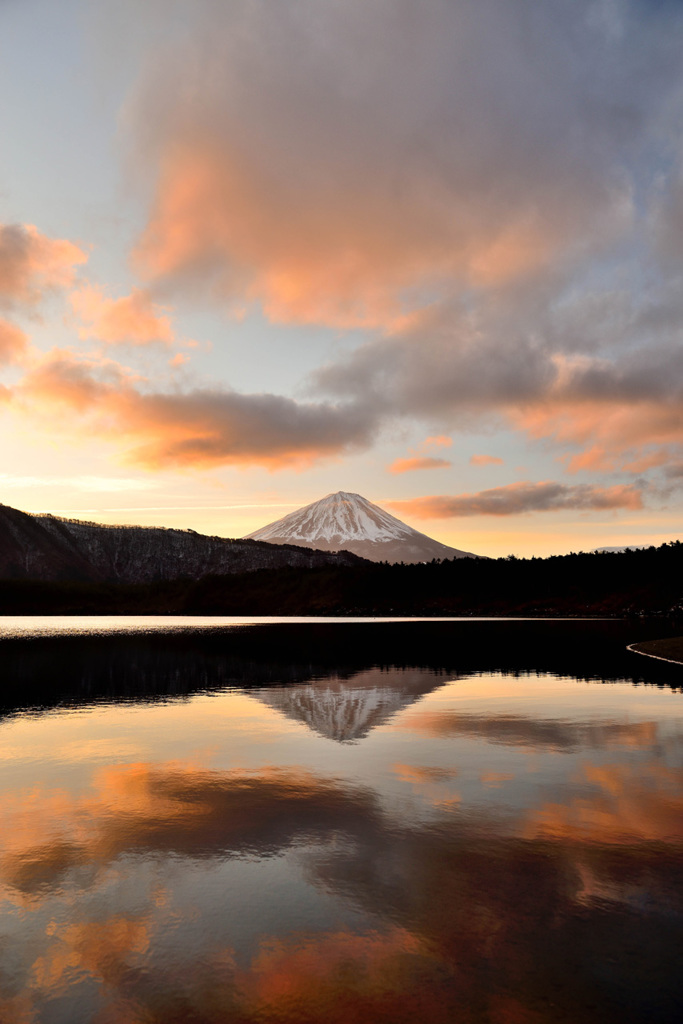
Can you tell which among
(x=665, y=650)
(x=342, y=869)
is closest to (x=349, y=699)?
(x=342, y=869)

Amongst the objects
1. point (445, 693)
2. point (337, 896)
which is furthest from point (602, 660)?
point (337, 896)

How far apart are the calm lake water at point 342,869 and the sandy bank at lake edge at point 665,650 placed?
25219mm

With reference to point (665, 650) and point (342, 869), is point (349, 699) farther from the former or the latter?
point (665, 650)

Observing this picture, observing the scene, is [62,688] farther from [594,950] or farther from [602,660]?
[602,660]

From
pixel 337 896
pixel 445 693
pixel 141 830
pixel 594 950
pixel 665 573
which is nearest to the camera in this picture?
pixel 594 950

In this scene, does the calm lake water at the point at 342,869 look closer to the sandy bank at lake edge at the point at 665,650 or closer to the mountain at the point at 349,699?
the mountain at the point at 349,699

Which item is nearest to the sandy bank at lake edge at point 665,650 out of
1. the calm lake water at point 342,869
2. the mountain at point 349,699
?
the mountain at point 349,699

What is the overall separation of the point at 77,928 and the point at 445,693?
24128 millimetres

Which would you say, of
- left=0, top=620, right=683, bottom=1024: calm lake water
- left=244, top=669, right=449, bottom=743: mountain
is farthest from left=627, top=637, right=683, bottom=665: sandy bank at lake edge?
left=0, top=620, right=683, bottom=1024: calm lake water

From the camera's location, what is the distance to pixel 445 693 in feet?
101

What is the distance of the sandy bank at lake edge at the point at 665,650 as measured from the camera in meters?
45.8

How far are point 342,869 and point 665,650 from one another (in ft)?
151

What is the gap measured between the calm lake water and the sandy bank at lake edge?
993 inches

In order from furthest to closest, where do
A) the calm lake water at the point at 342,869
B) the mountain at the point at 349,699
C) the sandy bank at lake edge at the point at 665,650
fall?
the sandy bank at lake edge at the point at 665,650, the mountain at the point at 349,699, the calm lake water at the point at 342,869
